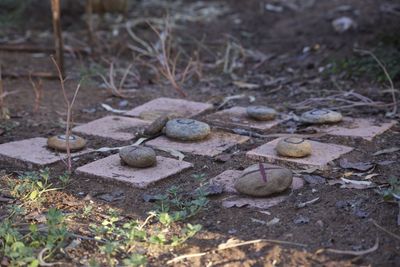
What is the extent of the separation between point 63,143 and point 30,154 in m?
0.18

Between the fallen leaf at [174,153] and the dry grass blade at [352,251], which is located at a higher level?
the dry grass blade at [352,251]

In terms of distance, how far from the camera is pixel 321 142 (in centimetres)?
364

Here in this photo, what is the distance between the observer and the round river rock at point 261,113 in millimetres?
4031

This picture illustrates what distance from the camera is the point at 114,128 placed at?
4.04 meters

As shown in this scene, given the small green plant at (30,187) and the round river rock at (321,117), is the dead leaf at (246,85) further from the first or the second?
the small green plant at (30,187)

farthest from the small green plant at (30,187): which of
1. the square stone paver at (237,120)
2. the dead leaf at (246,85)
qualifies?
the dead leaf at (246,85)

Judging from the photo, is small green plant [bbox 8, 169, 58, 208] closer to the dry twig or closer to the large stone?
the large stone

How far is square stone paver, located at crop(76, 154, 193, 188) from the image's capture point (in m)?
3.14

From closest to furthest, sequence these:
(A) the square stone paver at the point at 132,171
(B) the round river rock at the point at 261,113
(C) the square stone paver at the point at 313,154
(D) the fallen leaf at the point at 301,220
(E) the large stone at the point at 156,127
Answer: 1. (D) the fallen leaf at the point at 301,220
2. (A) the square stone paver at the point at 132,171
3. (C) the square stone paver at the point at 313,154
4. (E) the large stone at the point at 156,127
5. (B) the round river rock at the point at 261,113

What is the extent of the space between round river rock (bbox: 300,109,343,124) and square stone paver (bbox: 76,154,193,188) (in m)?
0.92

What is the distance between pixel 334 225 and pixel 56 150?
1.64 metres

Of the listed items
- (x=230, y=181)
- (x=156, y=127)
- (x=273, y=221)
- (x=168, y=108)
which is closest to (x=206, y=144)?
(x=156, y=127)

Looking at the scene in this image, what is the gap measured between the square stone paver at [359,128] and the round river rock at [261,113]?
33 cm

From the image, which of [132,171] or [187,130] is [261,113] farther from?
[132,171]
